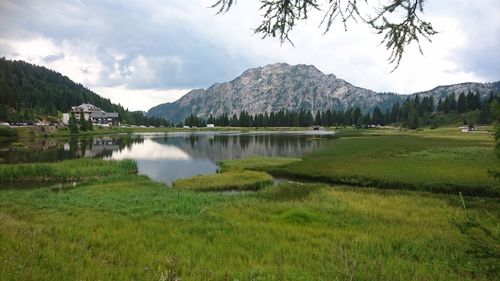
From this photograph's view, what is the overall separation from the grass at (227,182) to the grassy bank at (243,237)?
6788 millimetres

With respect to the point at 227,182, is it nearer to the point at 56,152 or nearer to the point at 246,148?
the point at 246,148

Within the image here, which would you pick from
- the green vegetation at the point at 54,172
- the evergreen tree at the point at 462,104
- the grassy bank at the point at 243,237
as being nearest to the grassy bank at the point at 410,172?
the grassy bank at the point at 243,237

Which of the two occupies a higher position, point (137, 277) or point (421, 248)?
point (137, 277)

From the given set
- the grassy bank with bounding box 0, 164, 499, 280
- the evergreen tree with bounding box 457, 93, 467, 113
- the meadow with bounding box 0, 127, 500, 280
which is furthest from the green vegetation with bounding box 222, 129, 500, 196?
the evergreen tree with bounding box 457, 93, 467, 113

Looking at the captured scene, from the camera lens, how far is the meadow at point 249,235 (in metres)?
10.3

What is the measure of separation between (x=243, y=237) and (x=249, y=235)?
66 centimetres

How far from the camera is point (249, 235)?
17609mm

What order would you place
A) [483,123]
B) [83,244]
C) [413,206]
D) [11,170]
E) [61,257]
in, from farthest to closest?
1. [483,123]
2. [11,170]
3. [413,206]
4. [83,244]
5. [61,257]

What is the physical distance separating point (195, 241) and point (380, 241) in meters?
8.44

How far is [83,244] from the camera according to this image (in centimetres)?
1479

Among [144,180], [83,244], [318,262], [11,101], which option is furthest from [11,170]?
[11,101]

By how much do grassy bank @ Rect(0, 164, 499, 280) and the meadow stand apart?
69mm

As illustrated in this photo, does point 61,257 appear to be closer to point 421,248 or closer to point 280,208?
point 421,248

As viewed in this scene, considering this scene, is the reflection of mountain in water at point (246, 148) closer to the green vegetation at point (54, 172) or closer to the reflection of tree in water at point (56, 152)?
the reflection of tree in water at point (56, 152)
